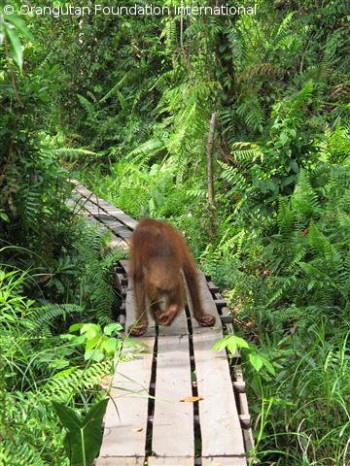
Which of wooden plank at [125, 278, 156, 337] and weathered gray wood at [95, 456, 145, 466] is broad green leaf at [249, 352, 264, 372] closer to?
weathered gray wood at [95, 456, 145, 466]

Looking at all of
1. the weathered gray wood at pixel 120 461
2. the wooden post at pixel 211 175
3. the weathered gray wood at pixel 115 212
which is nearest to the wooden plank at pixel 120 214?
the weathered gray wood at pixel 115 212

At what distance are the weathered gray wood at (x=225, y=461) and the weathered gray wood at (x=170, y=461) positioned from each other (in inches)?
3.1

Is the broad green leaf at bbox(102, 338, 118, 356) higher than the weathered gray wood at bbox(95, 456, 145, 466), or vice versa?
the broad green leaf at bbox(102, 338, 118, 356)

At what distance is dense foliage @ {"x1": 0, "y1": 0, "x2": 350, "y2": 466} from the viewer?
4609mm

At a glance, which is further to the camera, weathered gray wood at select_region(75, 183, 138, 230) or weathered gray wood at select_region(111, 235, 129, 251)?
weathered gray wood at select_region(75, 183, 138, 230)

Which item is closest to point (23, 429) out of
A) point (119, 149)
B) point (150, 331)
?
point (150, 331)

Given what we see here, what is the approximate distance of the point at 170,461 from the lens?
3.52 m

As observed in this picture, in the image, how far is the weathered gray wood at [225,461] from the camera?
11.4 ft

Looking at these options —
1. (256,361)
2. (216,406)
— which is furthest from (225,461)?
(256,361)

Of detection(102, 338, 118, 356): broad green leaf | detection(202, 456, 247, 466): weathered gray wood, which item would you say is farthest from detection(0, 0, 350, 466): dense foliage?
detection(202, 456, 247, 466): weathered gray wood

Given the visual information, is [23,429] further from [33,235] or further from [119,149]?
[119,149]

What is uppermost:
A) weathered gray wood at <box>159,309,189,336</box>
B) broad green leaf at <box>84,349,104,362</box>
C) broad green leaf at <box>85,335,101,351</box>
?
broad green leaf at <box>85,335,101,351</box>

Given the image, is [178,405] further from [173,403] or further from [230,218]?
[230,218]

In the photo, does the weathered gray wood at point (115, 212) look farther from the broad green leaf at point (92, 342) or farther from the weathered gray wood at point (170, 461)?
the weathered gray wood at point (170, 461)
